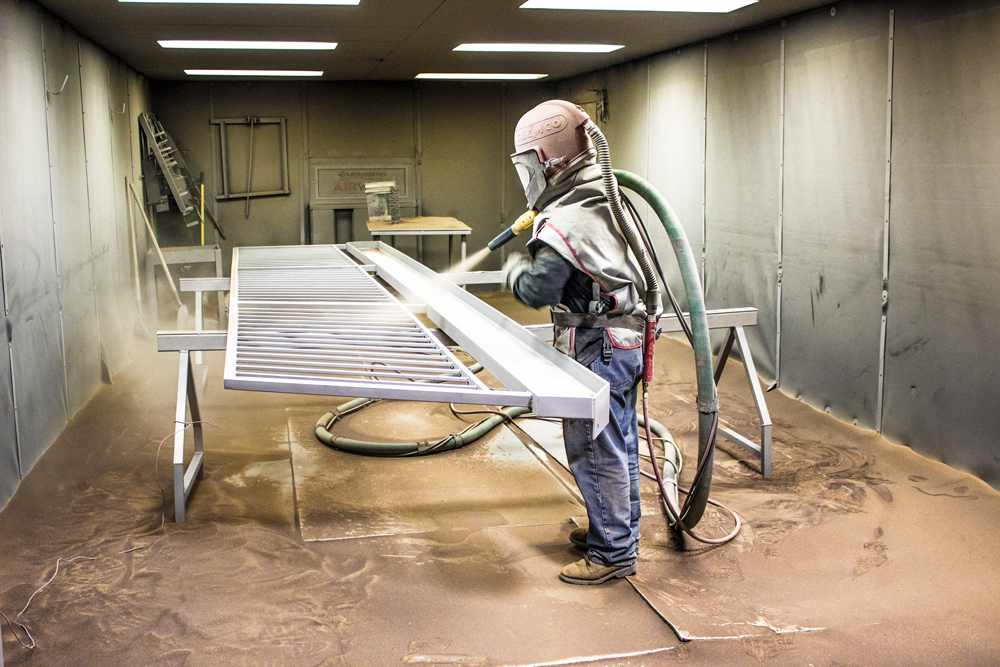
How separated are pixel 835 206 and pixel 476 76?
465 centimetres

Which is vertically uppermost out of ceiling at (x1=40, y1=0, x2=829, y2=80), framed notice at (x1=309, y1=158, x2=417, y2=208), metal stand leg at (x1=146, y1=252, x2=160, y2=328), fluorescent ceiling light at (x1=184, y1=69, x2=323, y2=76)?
fluorescent ceiling light at (x1=184, y1=69, x2=323, y2=76)

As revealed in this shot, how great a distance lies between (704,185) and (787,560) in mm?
3693

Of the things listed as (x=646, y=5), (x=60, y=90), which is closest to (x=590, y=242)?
(x=646, y=5)

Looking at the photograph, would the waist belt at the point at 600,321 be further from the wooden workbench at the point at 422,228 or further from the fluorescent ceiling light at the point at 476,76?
the fluorescent ceiling light at the point at 476,76

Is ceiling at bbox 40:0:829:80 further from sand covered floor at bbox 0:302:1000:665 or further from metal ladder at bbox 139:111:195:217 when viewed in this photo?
sand covered floor at bbox 0:302:1000:665

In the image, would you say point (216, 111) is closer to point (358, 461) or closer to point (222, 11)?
point (222, 11)

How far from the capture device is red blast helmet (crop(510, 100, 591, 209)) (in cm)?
286

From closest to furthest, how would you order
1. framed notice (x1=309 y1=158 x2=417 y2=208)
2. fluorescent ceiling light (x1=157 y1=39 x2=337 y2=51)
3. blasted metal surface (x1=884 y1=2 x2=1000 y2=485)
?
blasted metal surface (x1=884 y1=2 x2=1000 y2=485) → fluorescent ceiling light (x1=157 y1=39 x2=337 y2=51) → framed notice (x1=309 y1=158 x2=417 y2=208)

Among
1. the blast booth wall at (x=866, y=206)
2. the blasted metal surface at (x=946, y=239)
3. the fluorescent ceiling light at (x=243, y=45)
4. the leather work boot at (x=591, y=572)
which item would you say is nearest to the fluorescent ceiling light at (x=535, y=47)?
the blast booth wall at (x=866, y=206)

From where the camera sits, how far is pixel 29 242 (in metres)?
4.19

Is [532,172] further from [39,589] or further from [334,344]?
[39,589]

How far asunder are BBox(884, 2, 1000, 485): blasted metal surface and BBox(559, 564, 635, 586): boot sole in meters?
1.82

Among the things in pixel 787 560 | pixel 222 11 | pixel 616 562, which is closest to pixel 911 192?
pixel 787 560

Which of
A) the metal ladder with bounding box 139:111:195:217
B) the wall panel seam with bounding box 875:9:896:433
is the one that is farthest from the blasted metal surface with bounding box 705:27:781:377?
the metal ladder with bounding box 139:111:195:217
